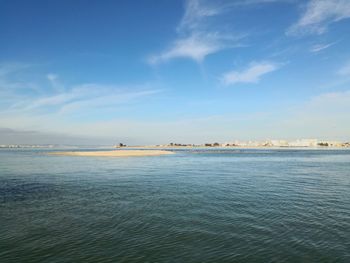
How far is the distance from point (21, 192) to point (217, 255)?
22.2m

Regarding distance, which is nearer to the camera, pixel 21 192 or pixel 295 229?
pixel 295 229

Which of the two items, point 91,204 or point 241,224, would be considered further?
point 91,204

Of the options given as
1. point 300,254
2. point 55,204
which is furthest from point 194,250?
point 55,204

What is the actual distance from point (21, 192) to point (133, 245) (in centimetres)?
1859

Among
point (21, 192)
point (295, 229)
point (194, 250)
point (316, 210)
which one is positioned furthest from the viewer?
point (21, 192)

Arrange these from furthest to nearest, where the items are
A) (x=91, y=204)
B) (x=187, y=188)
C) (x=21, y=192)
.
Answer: (x=187, y=188) < (x=21, y=192) < (x=91, y=204)

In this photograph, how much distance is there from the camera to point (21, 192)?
88.0 feet

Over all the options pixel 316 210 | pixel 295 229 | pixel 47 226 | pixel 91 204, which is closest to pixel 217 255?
pixel 295 229

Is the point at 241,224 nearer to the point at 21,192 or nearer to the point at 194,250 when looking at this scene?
the point at 194,250

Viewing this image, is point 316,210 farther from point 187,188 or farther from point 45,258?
point 45,258

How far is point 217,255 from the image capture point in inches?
481

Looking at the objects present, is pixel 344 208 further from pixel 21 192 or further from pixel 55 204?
pixel 21 192

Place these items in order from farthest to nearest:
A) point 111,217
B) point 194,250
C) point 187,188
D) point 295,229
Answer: point 187,188, point 111,217, point 295,229, point 194,250

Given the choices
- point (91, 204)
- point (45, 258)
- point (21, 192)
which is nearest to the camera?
point (45, 258)
